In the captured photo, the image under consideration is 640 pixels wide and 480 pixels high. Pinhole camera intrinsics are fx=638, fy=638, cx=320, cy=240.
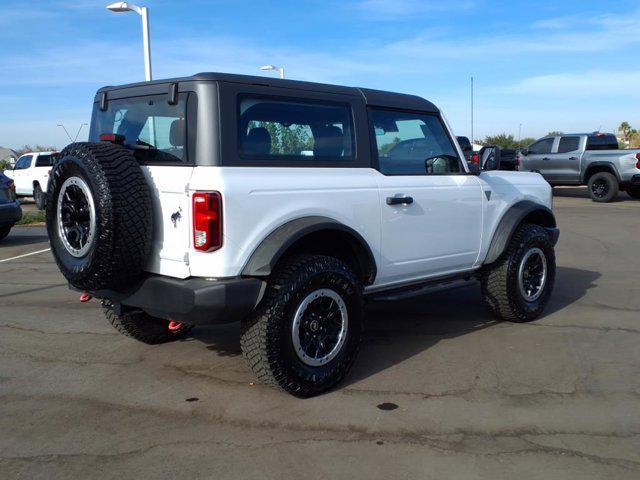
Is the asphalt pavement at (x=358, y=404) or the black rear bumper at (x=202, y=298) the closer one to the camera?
the asphalt pavement at (x=358, y=404)

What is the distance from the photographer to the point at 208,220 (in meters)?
3.70

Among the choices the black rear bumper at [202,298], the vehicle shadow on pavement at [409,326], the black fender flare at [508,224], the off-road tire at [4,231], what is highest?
the black fender flare at [508,224]

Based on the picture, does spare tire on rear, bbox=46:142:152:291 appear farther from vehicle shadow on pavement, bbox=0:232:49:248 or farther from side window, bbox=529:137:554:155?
side window, bbox=529:137:554:155

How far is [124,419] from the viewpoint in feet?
12.8

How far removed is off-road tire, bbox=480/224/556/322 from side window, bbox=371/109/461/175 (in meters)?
0.93

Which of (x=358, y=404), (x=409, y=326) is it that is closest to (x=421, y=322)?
(x=409, y=326)

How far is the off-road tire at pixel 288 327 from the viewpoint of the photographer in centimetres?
393

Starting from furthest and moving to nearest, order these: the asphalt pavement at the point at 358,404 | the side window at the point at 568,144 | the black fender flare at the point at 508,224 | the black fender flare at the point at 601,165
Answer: the side window at the point at 568,144, the black fender flare at the point at 601,165, the black fender flare at the point at 508,224, the asphalt pavement at the point at 358,404

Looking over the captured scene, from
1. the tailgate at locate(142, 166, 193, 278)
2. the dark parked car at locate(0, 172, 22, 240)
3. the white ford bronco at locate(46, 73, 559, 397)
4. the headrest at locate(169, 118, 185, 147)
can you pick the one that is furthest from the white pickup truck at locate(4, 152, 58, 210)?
the tailgate at locate(142, 166, 193, 278)

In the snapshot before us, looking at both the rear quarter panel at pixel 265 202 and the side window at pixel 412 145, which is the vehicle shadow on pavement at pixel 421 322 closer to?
the rear quarter panel at pixel 265 202

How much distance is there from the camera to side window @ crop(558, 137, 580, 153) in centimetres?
1906

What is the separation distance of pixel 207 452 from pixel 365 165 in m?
2.28

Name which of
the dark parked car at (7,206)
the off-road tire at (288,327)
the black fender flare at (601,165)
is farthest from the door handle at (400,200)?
the black fender flare at (601,165)

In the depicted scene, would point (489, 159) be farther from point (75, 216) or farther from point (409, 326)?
point (75, 216)
